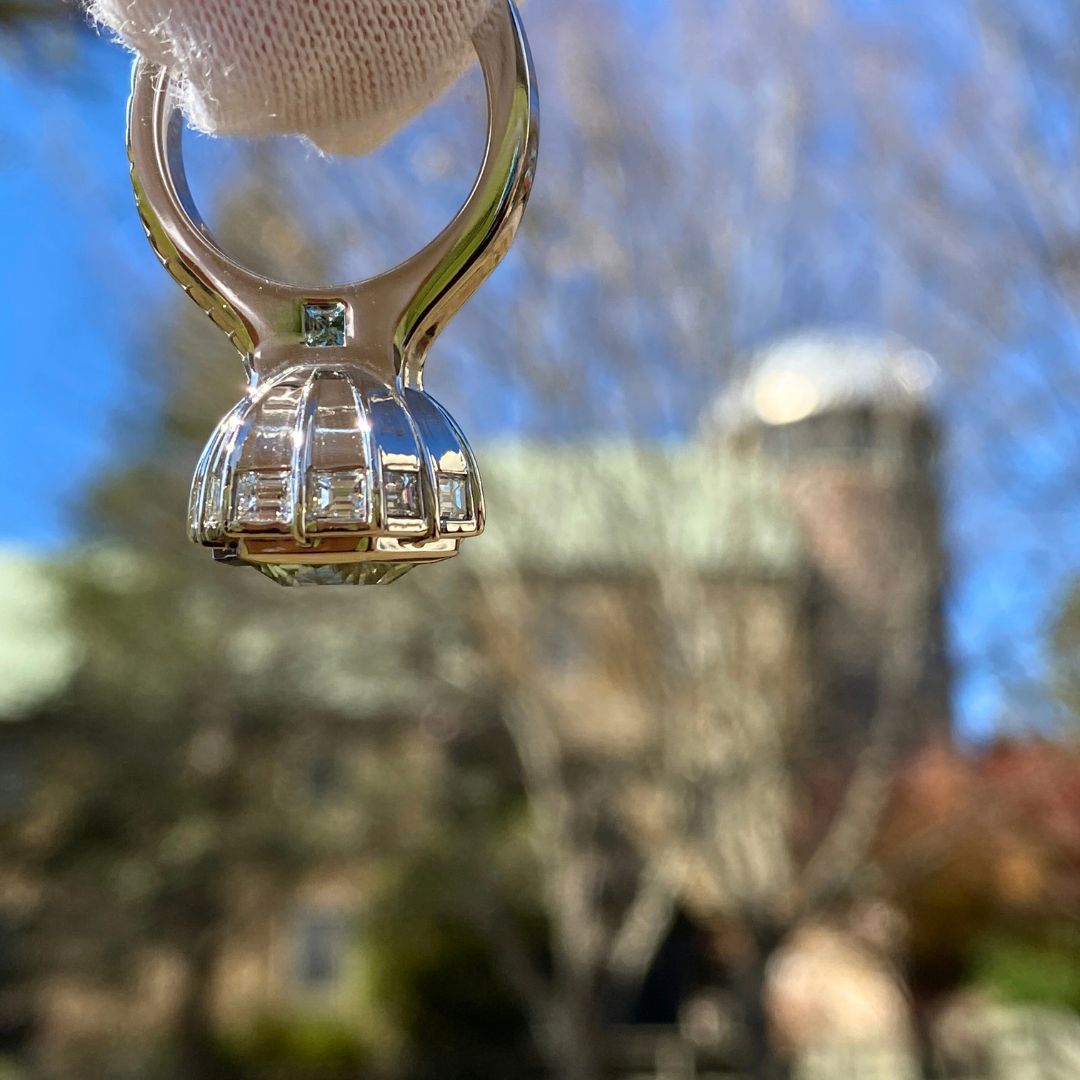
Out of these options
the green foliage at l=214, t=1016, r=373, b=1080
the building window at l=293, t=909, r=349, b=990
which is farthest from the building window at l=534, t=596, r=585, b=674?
the green foliage at l=214, t=1016, r=373, b=1080

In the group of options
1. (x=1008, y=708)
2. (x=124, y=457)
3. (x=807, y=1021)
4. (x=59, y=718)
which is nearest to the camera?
(x=1008, y=708)

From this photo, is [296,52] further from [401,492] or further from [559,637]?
[559,637]

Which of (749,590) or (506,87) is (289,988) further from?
(506,87)

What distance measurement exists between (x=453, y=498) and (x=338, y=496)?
0.05 metres

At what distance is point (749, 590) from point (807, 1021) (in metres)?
4.50

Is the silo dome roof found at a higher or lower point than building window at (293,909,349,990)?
higher

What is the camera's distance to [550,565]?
707 centimetres

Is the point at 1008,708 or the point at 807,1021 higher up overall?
the point at 1008,708

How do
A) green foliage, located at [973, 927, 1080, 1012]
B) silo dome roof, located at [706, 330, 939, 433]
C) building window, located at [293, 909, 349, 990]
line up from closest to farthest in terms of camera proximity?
silo dome roof, located at [706, 330, 939, 433]
green foliage, located at [973, 927, 1080, 1012]
building window, located at [293, 909, 349, 990]

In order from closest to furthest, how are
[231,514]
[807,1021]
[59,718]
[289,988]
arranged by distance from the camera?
[231,514] < [807,1021] < [59,718] < [289,988]

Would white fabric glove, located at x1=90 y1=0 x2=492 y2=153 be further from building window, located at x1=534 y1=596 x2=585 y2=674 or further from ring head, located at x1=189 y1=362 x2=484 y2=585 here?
building window, located at x1=534 y1=596 x2=585 y2=674

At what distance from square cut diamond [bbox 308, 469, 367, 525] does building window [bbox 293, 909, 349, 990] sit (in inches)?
452

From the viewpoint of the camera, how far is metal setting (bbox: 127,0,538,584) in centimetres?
44

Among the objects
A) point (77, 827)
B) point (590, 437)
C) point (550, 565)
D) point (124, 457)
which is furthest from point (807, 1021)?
point (124, 457)
